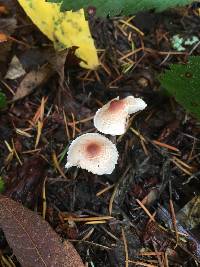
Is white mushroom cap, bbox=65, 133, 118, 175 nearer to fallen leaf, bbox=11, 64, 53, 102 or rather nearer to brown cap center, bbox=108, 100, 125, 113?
brown cap center, bbox=108, 100, 125, 113

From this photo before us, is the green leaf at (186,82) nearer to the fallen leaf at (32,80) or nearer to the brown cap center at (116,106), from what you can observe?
the brown cap center at (116,106)

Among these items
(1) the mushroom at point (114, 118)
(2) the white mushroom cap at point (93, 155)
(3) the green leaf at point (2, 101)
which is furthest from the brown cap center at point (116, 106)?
(3) the green leaf at point (2, 101)

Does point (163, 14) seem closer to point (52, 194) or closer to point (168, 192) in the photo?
point (168, 192)

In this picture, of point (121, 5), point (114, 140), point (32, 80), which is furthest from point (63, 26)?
point (114, 140)

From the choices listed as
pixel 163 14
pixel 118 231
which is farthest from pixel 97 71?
pixel 118 231

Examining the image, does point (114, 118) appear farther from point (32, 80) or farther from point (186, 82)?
point (32, 80)

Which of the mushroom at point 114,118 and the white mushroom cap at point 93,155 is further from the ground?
the mushroom at point 114,118
